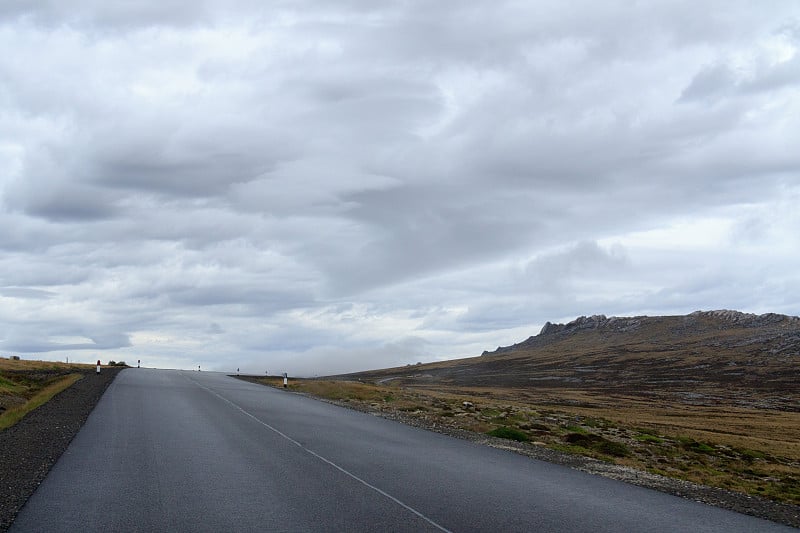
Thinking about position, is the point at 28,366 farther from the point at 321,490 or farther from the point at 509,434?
the point at 321,490

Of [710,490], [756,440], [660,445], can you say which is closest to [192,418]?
[710,490]

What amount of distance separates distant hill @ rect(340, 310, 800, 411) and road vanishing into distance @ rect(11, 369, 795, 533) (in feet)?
226

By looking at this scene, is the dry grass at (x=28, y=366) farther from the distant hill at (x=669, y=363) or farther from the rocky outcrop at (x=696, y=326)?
the rocky outcrop at (x=696, y=326)

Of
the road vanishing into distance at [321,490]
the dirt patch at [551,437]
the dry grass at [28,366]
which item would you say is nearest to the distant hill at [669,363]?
the dirt patch at [551,437]

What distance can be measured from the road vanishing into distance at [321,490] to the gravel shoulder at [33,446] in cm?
27

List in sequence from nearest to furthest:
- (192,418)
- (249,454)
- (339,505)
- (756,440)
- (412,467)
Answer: (339,505) → (412,467) → (249,454) → (192,418) → (756,440)

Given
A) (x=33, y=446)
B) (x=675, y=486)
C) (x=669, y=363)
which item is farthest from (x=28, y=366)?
(x=669, y=363)

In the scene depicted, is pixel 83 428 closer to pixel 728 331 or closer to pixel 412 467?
pixel 412 467

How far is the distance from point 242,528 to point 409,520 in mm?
2305

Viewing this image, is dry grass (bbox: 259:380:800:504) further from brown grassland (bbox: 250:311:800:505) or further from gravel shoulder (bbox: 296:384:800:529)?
gravel shoulder (bbox: 296:384:800:529)

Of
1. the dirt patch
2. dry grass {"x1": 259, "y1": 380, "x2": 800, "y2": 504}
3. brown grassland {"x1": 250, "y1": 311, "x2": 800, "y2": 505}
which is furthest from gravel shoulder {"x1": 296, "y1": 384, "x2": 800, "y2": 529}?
brown grassland {"x1": 250, "y1": 311, "x2": 800, "y2": 505}

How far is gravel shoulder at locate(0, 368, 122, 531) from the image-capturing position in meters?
11.0

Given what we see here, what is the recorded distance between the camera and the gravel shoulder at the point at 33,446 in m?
11.0

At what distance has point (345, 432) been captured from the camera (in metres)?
21.3
